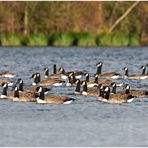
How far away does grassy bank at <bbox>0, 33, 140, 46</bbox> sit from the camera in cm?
4894

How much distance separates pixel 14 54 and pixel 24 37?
5.82m

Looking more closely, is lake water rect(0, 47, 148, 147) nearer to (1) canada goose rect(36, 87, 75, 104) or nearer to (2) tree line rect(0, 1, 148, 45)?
(1) canada goose rect(36, 87, 75, 104)

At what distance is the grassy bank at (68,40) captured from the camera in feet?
161

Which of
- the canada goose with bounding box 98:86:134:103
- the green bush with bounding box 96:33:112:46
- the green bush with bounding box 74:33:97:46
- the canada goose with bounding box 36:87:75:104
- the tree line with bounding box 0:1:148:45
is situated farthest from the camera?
the tree line with bounding box 0:1:148:45

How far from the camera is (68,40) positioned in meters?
48.8

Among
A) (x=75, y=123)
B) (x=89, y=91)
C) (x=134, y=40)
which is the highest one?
(x=75, y=123)

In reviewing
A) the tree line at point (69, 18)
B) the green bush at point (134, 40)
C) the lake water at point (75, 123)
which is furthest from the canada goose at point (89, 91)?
the tree line at point (69, 18)

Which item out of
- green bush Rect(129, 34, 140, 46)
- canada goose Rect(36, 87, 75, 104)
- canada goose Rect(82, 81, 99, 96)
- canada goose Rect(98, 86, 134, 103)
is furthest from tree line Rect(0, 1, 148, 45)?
canada goose Rect(36, 87, 75, 104)

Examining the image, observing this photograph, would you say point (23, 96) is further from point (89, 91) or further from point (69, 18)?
point (69, 18)

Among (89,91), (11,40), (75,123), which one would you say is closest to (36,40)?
(11,40)

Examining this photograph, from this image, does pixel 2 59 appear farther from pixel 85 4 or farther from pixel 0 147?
pixel 0 147

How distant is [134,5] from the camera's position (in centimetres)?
5431

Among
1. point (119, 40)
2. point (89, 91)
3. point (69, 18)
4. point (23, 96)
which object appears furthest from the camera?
point (69, 18)

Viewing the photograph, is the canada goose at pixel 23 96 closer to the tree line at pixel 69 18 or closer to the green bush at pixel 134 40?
the green bush at pixel 134 40
